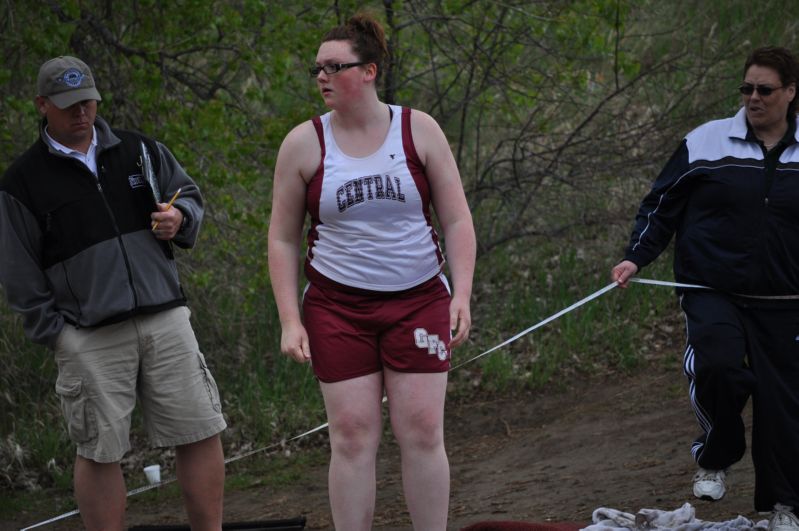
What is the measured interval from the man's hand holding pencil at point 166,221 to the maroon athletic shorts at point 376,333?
33.0 inches

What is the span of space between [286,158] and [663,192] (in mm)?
1841

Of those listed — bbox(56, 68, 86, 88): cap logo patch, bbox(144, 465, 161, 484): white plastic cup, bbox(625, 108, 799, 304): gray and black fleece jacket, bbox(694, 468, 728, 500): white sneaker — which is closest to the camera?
bbox(56, 68, 86, 88): cap logo patch

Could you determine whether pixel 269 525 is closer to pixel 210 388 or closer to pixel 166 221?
pixel 210 388

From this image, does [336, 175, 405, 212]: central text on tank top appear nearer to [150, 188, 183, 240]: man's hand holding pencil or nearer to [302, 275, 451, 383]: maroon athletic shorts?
[302, 275, 451, 383]: maroon athletic shorts

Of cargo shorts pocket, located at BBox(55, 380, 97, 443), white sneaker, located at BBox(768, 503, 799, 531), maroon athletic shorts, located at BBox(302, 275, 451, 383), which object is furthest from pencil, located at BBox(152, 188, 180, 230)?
white sneaker, located at BBox(768, 503, 799, 531)

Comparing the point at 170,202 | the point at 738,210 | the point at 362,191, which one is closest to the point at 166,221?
the point at 170,202

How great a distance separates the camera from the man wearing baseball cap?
4.70 m

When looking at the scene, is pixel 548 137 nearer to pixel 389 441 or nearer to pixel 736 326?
pixel 389 441

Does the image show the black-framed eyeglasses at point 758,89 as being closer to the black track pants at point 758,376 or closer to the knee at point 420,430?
the black track pants at point 758,376

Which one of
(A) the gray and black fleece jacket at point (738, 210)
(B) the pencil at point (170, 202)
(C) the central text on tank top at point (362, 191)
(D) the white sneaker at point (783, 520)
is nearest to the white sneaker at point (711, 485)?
(D) the white sneaker at point (783, 520)

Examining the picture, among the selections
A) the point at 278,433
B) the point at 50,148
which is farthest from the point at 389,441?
the point at 50,148

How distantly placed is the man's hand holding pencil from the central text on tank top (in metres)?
0.91

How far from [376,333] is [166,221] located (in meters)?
1.08

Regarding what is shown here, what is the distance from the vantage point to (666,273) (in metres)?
9.70
